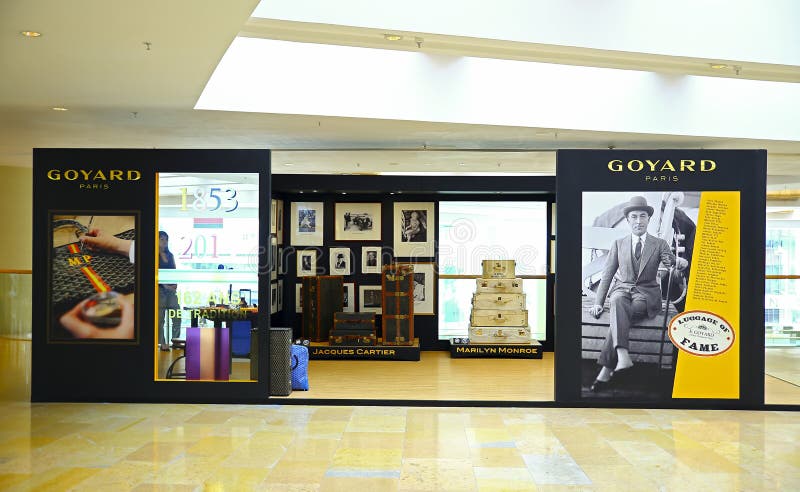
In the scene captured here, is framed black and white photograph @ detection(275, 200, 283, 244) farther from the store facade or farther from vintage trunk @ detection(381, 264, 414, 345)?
the store facade

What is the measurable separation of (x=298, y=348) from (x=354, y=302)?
4471 mm

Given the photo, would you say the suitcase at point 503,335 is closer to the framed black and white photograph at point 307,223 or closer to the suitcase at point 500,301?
the suitcase at point 500,301

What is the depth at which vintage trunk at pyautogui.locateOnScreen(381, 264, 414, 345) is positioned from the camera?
12.8 metres

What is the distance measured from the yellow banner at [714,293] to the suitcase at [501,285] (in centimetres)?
448

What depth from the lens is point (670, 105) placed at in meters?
9.57

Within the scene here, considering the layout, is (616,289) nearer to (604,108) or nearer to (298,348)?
(604,108)

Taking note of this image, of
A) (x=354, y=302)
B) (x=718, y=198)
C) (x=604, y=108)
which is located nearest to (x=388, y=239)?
(x=354, y=302)

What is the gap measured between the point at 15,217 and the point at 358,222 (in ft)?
23.5

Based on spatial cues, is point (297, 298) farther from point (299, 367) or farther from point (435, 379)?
point (299, 367)

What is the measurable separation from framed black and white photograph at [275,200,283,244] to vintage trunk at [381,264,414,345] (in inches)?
80.3

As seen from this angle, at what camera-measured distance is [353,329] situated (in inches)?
507

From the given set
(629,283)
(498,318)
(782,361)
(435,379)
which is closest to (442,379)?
(435,379)

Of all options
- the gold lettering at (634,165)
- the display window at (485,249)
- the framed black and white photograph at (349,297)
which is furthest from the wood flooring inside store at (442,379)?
the gold lettering at (634,165)

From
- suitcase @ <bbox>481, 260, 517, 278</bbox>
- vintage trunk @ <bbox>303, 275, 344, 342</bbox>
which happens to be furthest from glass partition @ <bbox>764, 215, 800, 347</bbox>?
vintage trunk @ <bbox>303, 275, 344, 342</bbox>
